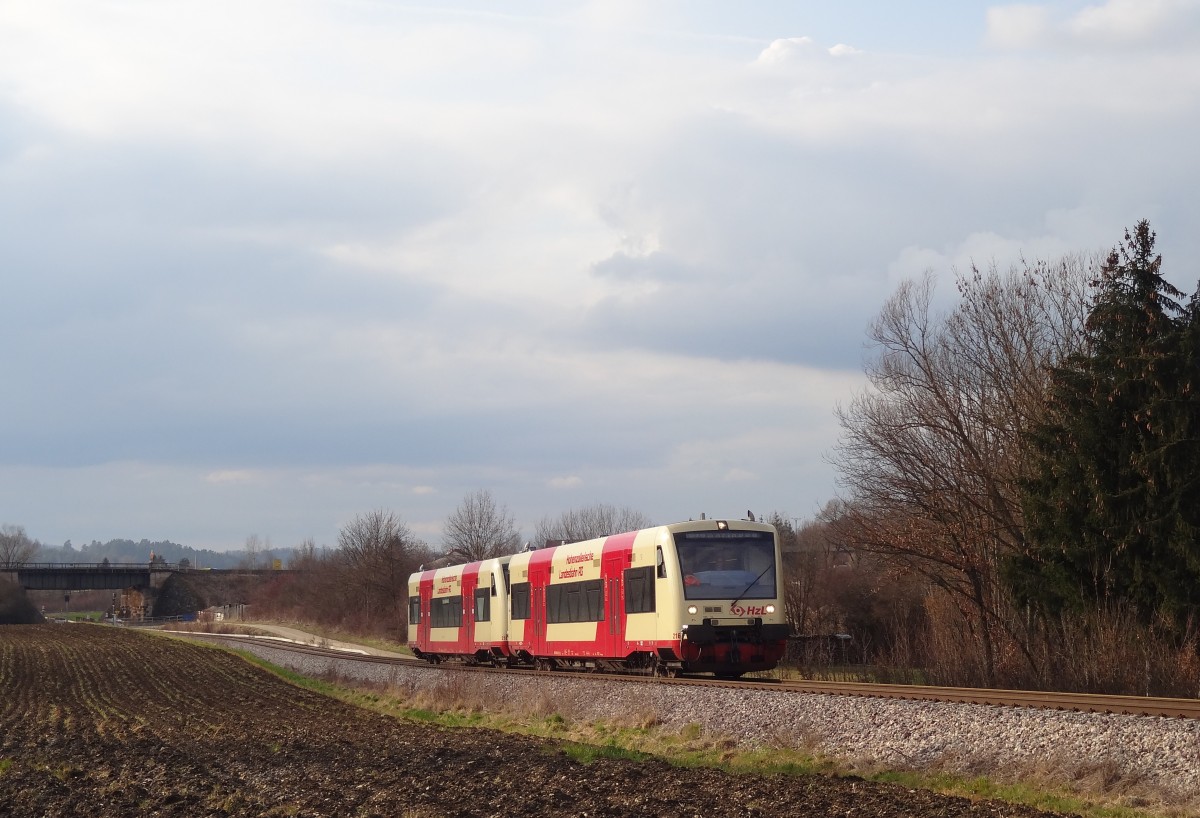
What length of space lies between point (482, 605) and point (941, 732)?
2380 centimetres

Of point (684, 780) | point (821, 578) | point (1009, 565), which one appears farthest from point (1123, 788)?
point (821, 578)

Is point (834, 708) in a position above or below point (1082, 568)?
below

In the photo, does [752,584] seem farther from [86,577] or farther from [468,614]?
[86,577]

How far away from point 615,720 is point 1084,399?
13.4 metres

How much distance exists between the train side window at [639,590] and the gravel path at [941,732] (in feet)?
8.31

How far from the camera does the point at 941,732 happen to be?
14773 mm

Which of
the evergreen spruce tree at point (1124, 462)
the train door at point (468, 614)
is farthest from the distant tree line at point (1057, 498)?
the train door at point (468, 614)

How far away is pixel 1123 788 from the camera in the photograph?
12.0 metres

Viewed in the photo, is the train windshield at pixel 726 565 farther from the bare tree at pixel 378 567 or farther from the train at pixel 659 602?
the bare tree at pixel 378 567

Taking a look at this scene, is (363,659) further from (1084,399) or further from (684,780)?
(684,780)

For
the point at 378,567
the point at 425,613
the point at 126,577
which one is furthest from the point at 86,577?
the point at 425,613

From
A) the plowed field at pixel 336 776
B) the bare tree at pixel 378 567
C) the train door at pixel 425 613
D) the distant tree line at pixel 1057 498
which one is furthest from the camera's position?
the bare tree at pixel 378 567

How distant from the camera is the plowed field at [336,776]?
41.5ft

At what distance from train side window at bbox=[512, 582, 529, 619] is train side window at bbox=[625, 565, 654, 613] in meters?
6.90
